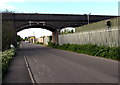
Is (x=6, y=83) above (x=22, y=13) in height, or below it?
below

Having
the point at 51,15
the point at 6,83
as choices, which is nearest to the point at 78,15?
the point at 51,15

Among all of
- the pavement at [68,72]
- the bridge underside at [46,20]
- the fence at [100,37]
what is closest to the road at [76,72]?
the pavement at [68,72]

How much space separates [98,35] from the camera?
2247 centimetres

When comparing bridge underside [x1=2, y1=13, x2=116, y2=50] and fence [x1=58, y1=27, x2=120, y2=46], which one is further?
bridge underside [x1=2, y1=13, x2=116, y2=50]

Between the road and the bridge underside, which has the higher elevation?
the bridge underside

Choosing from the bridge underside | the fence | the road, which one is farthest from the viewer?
the bridge underside

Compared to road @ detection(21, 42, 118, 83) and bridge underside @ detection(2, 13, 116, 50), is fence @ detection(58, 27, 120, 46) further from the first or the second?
bridge underside @ detection(2, 13, 116, 50)

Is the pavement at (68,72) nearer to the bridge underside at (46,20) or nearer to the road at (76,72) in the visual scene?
the road at (76,72)

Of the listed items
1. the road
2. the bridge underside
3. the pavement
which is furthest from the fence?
the bridge underside

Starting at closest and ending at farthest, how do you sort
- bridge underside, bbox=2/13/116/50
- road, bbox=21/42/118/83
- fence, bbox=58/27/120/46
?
1. road, bbox=21/42/118/83
2. fence, bbox=58/27/120/46
3. bridge underside, bbox=2/13/116/50

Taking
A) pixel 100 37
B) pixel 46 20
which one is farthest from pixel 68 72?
pixel 46 20

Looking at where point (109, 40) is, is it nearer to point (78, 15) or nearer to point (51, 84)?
point (51, 84)

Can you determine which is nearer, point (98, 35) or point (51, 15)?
point (98, 35)

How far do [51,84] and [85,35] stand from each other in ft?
66.7
